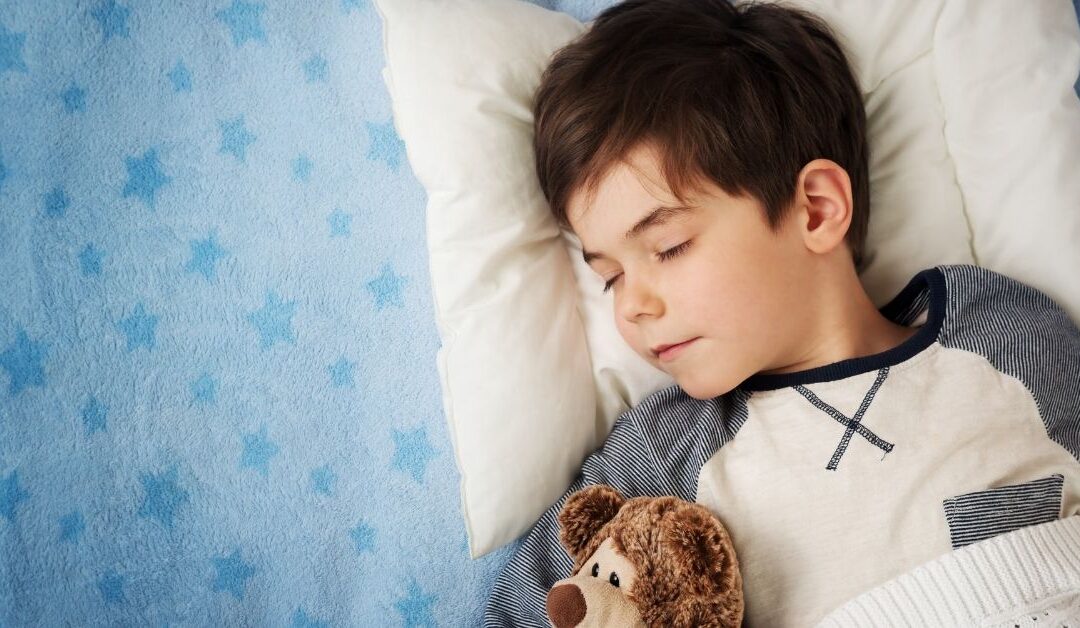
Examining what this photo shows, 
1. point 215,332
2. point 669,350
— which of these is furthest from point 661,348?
point 215,332

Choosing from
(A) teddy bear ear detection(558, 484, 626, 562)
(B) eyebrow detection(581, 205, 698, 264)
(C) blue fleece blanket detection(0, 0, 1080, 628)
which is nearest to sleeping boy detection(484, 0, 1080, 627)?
(B) eyebrow detection(581, 205, 698, 264)

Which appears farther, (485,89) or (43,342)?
(485,89)

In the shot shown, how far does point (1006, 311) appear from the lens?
111 cm

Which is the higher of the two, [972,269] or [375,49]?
[375,49]

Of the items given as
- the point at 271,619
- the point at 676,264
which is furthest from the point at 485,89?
the point at 271,619

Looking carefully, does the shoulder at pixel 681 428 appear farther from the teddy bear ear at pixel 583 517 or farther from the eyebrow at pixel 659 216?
the eyebrow at pixel 659 216

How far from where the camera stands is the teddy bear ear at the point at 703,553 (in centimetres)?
86

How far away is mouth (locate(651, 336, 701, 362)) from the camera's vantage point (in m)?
1.06

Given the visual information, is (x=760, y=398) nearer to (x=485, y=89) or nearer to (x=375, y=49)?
(x=485, y=89)

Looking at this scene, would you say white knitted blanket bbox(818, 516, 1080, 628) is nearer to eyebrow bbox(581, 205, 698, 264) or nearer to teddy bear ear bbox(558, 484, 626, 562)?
teddy bear ear bbox(558, 484, 626, 562)

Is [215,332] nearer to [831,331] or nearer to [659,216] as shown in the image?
[659,216]

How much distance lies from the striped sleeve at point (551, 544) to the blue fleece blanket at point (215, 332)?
0.06 m

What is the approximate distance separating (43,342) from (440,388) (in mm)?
524

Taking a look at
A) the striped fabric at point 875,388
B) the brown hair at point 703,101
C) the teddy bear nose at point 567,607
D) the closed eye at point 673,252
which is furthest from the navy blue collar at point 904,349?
the teddy bear nose at point 567,607
